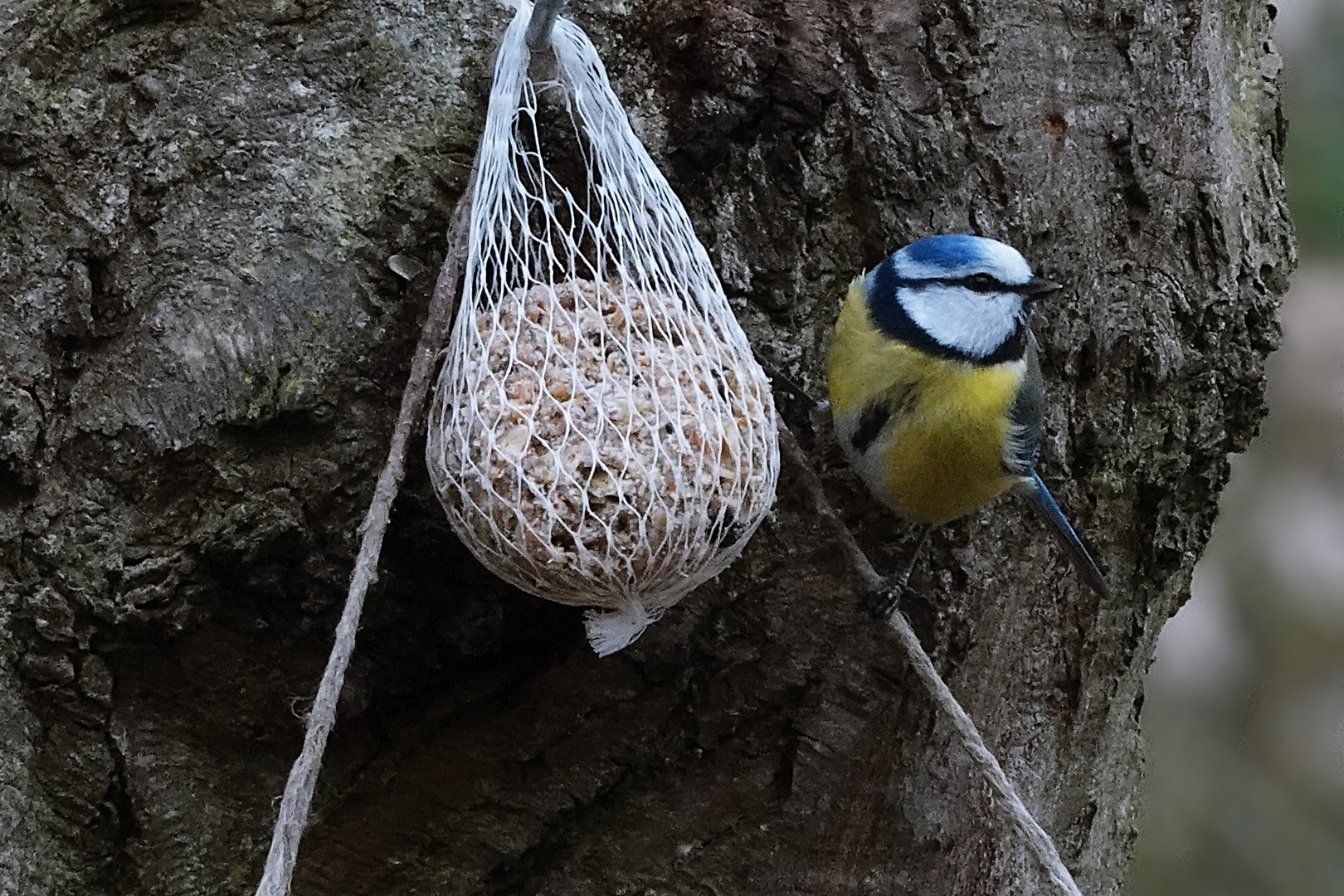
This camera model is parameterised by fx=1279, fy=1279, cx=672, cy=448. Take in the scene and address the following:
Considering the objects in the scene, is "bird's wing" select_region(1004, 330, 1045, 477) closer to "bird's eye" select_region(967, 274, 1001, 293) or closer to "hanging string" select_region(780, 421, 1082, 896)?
"bird's eye" select_region(967, 274, 1001, 293)

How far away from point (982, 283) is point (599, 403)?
0.49 meters

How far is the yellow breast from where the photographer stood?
1.28 meters

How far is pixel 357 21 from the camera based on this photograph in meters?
1.19

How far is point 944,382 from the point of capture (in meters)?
1.39

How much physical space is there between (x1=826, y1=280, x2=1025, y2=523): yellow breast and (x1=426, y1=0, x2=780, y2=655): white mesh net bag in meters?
0.26

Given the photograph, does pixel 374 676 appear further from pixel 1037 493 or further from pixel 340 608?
pixel 1037 493

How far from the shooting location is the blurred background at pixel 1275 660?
2621 mm

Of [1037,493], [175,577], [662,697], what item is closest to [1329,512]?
[1037,493]

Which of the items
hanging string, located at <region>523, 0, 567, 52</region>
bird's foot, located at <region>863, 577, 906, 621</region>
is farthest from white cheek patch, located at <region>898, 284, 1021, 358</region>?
hanging string, located at <region>523, 0, 567, 52</region>

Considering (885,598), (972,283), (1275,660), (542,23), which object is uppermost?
(542,23)

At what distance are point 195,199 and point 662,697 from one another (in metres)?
0.63

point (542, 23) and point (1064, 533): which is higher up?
point (542, 23)

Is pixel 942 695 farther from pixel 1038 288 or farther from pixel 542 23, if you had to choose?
pixel 542 23

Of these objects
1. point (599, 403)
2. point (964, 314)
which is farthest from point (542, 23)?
point (964, 314)
